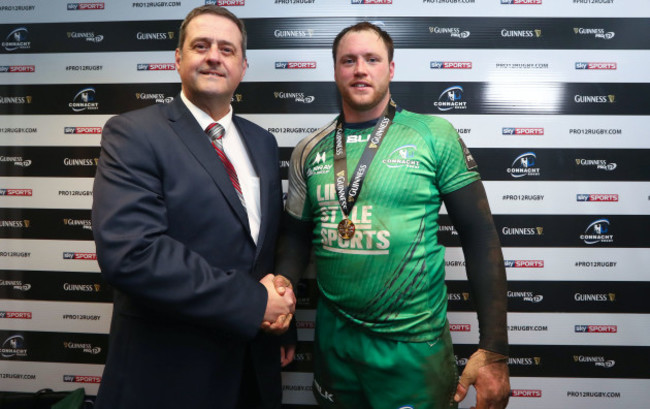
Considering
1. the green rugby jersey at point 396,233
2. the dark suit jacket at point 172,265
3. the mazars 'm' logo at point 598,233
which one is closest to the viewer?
the dark suit jacket at point 172,265

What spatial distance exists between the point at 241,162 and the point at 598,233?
77.8 inches

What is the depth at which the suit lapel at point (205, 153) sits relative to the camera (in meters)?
1.22

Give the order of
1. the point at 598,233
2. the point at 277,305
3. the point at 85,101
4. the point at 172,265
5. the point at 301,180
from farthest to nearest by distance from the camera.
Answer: the point at 85,101
the point at 598,233
the point at 301,180
the point at 277,305
the point at 172,265

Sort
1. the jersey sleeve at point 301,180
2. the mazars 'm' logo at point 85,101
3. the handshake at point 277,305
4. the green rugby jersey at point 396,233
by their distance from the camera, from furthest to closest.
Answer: the mazars 'm' logo at point 85,101
the jersey sleeve at point 301,180
the green rugby jersey at point 396,233
the handshake at point 277,305

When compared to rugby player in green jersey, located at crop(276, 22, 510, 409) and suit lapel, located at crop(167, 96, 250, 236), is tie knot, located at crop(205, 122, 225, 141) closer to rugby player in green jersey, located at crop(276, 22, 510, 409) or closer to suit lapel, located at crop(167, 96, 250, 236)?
suit lapel, located at crop(167, 96, 250, 236)

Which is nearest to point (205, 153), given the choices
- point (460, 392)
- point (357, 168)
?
point (357, 168)

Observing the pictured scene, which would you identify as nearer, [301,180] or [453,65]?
[301,180]

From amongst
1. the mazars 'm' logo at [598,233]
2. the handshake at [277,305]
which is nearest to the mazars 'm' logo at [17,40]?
the handshake at [277,305]

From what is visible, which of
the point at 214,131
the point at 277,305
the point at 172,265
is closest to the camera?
the point at 172,265

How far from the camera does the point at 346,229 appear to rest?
52.8 inches

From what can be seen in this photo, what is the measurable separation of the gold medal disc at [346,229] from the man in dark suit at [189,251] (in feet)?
0.90

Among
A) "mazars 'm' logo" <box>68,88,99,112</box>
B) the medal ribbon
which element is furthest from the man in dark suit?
"mazars 'm' logo" <box>68,88,99,112</box>

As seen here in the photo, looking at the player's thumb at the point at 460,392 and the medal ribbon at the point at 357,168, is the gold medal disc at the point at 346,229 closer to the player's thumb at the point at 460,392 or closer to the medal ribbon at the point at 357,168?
the medal ribbon at the point at 357,168

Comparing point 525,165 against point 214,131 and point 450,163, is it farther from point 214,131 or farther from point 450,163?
point 214,131
